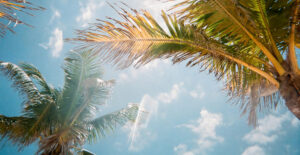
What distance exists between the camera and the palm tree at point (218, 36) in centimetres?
249

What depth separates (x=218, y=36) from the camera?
3043mm

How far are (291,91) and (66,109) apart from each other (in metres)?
6.75

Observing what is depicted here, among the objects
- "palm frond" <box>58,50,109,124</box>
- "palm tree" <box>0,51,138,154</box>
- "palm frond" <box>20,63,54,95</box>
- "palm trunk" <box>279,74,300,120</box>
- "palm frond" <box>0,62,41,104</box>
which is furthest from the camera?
"palm frond" <box>20,63,54,95</box>

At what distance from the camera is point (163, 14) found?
Answer: 2.69m

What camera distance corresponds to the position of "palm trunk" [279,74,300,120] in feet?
7.19

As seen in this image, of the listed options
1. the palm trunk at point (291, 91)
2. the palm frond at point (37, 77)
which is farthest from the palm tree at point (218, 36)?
the palm frond at point (37, 77)

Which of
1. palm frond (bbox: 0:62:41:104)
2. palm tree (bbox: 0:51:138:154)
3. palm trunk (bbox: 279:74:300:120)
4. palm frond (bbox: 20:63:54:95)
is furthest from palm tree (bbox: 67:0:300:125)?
palm frond (bbox: 20:63:54:95)

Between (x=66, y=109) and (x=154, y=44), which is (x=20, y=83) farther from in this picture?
(x=154, y=44)

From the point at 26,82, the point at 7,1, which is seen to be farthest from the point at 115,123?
the point at 7,1

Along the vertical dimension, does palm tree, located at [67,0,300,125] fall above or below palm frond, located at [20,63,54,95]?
below

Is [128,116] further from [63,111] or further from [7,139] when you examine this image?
[7,139]

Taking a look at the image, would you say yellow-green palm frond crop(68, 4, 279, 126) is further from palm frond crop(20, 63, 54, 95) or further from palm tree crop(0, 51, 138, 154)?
palm frond crop(20, 63, 54, 95)

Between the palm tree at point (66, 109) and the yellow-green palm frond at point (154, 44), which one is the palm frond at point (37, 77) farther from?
the yellow-green palm frond at point (154, 44)

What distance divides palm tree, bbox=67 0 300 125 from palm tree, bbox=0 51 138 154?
4360 millimetres
